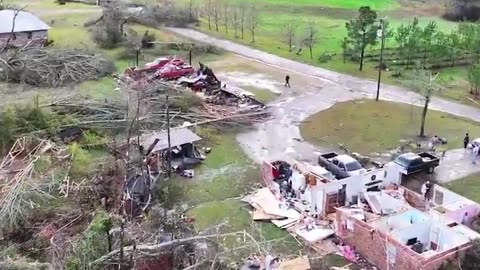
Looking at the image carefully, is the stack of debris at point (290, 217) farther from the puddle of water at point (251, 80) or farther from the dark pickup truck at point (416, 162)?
the puddle of water at point (251, 80)

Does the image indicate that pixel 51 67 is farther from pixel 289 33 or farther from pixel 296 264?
pixel 296 264

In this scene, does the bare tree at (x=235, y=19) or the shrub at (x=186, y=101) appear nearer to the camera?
the shrub at (x=186, y=101)

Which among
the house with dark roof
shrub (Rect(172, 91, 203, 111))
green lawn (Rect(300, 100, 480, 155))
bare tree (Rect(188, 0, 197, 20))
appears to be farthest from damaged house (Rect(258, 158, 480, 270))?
bare tree (Rect(188, 0, 197, 20))

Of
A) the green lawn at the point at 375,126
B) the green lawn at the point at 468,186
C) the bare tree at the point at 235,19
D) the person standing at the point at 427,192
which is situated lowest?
the green lawn at the point at 468,186

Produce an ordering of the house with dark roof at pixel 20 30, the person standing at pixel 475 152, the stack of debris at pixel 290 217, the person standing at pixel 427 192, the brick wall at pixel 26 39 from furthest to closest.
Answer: the house with dark roof at pixel 20 30, the brick wall at pixel 26 39, the person standing at pixel 475 152, the person standing at pixel 427 192, the stack of debris at pixel 290 217

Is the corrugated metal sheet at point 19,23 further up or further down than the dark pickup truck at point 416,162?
further up

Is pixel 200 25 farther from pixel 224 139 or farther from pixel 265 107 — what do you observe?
pixel 224 139

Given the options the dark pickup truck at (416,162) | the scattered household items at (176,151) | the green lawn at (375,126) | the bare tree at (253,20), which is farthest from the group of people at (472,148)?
the bare tree at (253,20)

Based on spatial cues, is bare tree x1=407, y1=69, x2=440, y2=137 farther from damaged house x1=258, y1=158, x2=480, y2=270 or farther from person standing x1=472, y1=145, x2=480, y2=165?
damaged house x1=258, y1=158, x2=480, y2=270
